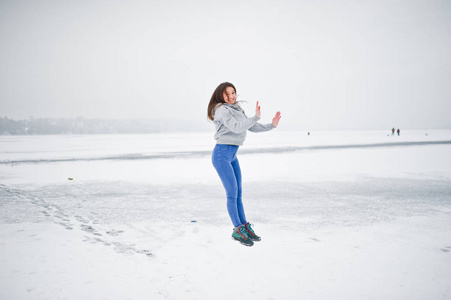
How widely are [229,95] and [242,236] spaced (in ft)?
5.63

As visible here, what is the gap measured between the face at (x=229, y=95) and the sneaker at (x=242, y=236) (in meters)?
1.56

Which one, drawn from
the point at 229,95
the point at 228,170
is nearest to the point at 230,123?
the point at 229,95

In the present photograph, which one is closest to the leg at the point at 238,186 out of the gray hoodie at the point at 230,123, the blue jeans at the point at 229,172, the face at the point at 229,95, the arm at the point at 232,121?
the blue jeans at the point at 229,172

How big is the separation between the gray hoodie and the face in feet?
0.27

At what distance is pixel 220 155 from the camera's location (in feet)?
A: 10.5

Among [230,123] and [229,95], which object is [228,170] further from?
[229,95]

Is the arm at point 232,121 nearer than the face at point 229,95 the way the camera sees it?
Yes

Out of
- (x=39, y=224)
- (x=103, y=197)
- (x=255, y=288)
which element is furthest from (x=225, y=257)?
(x=103, y=197)

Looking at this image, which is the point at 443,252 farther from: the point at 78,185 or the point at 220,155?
the point at 78,185

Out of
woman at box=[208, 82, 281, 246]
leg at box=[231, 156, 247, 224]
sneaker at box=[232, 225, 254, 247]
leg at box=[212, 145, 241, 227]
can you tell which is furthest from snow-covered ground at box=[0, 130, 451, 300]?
leg at box=[212, 145, 241, 227]

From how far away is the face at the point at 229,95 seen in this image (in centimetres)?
322

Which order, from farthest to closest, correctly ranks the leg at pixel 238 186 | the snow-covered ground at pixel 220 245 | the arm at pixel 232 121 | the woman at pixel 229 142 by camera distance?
the leg at pixel 238 186 → the woman at pixel 229 142 → the arm at pixel 232 121 → the snow-covered ground at pixel 220 245

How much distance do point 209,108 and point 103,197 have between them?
3.83 m

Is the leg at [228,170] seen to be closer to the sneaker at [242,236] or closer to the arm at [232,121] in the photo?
the sneaker at [242,236]
